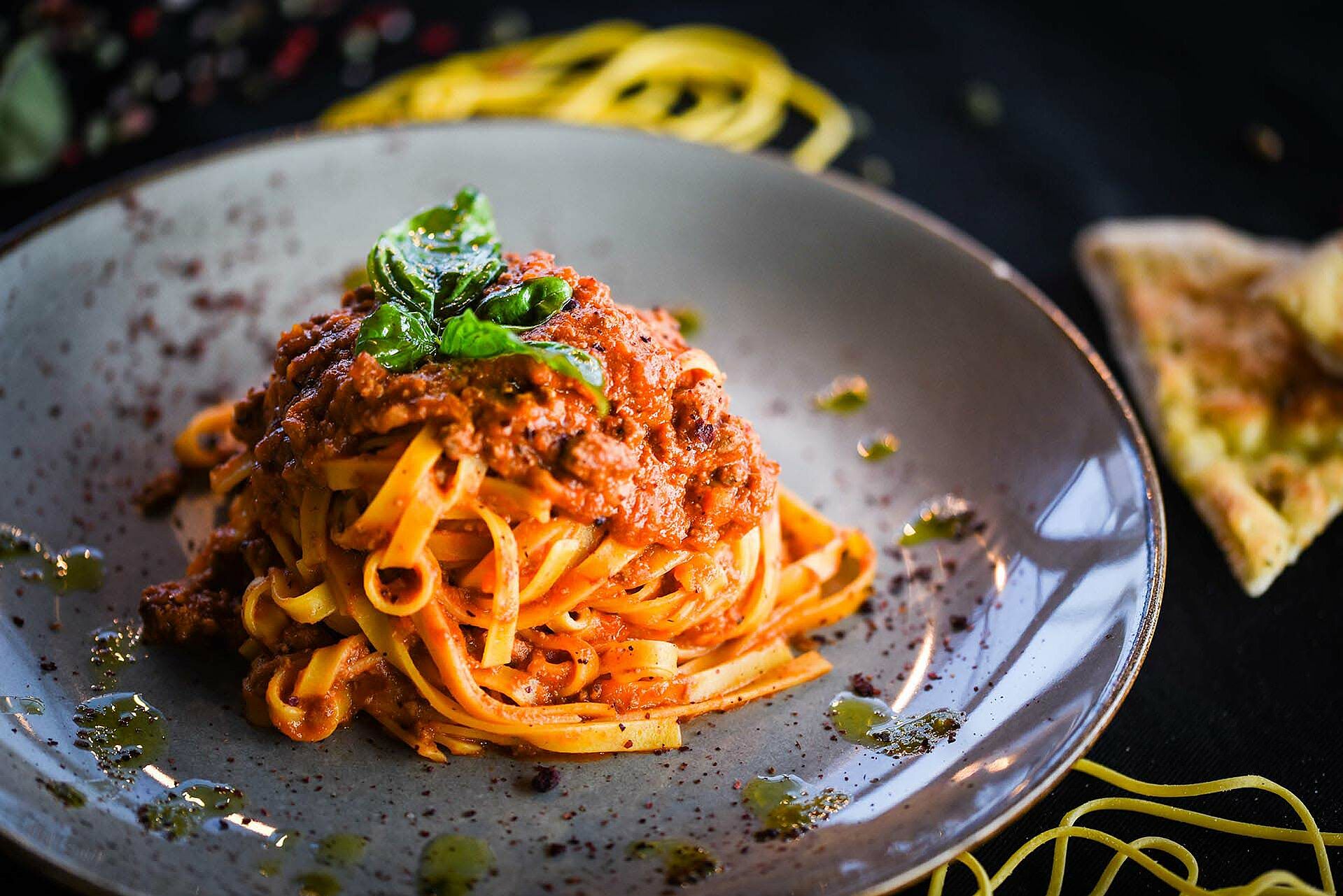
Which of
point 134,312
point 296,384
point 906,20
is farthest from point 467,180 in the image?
point 906,20

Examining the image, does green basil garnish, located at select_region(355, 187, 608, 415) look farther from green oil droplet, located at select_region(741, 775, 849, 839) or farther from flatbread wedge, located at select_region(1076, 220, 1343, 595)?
flatbread wedge, located at select_region(1076, 220, 1343, 595)

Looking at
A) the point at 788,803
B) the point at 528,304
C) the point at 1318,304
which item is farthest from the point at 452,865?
the point at 1318,304

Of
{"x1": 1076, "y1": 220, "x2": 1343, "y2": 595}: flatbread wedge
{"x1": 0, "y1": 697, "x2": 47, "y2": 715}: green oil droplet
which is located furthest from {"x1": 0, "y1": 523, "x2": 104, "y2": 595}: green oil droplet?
{"x1": 1076, "y1": 220, "x2": 1343, "y2": 595}: flatbread wedge

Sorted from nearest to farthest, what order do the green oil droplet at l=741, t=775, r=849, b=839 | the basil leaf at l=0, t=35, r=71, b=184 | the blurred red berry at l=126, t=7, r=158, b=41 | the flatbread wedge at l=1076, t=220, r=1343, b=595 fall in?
1. the green oil droplet at l=741, t=775, r=849, b=839
2. the flatbread wedge at l=1076, t=220, r=1343, b=595
3. the basil leaf at l=0, t=35, r=71, b=184
4. the blurred red berry at l=126, t=7, r=158, b=41

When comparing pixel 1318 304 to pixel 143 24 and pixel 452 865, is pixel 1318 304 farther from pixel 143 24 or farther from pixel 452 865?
pixel 143 24

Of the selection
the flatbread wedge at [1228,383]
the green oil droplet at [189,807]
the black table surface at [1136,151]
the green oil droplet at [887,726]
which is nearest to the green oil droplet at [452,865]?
the green oil droplet at [189,807]

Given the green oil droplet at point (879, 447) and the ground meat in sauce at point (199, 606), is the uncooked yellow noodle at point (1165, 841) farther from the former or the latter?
the ground meat in sauce at point (199, 606)
